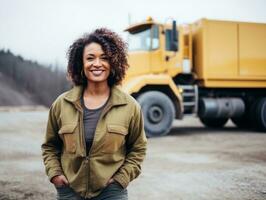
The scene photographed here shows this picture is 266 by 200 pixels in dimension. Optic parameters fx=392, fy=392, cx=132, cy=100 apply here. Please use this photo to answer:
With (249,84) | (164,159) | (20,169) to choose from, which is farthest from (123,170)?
(249,84)

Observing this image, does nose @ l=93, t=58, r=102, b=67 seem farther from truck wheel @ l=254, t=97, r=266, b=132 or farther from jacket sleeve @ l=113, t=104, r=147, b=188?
truck wheel @ l=254, t=97, r=266, b=132

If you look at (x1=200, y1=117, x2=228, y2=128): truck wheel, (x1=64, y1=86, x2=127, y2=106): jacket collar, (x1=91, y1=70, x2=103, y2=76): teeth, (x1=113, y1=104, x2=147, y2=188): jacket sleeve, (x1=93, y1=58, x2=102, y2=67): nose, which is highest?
(x1=93, y1=58, x2=102, y2=67): nose

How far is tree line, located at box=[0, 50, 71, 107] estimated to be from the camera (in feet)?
137

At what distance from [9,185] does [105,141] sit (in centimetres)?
321

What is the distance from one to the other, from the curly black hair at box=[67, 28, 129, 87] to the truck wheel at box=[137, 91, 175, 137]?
25.6ft

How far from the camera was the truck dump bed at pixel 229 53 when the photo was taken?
441 inches

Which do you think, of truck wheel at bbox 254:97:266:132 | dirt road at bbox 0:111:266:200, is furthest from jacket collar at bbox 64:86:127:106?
truck wheel at bbox 254:97:266:132

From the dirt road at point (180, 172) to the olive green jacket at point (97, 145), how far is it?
7.13ft

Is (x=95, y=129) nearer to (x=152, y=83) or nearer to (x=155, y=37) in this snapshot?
(x=152, y=83)

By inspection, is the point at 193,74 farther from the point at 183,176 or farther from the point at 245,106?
the point at 183,176

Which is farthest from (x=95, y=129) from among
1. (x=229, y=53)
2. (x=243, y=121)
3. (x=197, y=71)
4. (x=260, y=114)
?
(x=243, y=121)

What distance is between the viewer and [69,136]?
2.11m

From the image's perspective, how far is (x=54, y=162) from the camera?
87.2 inches

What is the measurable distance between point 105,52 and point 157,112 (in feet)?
26.8
